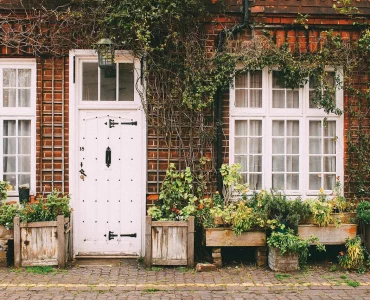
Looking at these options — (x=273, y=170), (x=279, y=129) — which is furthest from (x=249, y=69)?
(x=273, y=170)

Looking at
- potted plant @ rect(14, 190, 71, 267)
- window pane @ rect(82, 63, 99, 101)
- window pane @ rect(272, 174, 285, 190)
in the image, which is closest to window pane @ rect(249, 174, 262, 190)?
window pane @ rect(272, 174, 285, 190)

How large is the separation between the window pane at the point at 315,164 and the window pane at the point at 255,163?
920mm

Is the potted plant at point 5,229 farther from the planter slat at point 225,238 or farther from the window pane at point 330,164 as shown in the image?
the window pane at point 330,164

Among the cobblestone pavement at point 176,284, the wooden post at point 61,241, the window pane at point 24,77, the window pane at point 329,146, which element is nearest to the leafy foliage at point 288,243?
the cobblestone pavement at point 176,284

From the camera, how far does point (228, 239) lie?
895 centimetres

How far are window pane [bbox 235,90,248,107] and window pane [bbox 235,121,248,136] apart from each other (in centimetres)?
32

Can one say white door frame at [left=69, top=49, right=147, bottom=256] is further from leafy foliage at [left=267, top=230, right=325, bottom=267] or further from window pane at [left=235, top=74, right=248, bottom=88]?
leafy foliage at [left=267, top=230, right=325, bottom=267]

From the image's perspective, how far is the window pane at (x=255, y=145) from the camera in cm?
997

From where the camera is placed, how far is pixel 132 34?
365 inches

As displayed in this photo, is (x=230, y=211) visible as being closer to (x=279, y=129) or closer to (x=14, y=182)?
(x=279, y=129)

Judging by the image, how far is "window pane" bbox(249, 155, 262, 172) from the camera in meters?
9.96

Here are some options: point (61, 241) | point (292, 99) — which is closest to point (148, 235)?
point (61, 241)

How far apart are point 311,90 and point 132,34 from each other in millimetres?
3320

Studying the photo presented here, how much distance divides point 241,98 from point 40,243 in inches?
165
